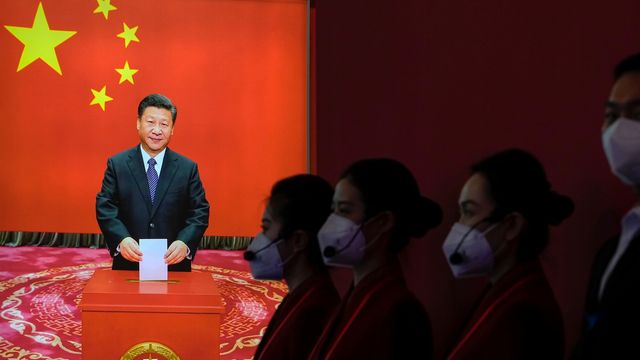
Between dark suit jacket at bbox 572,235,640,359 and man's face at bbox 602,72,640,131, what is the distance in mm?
184

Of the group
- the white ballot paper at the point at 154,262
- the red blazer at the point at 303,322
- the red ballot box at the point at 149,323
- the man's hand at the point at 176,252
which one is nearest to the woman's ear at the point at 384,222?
the red blazer at the point at 303,322

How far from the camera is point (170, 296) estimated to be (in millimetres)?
2801

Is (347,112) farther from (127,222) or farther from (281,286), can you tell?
(281,286)

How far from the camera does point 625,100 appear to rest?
1011 mm

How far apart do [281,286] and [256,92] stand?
202 cm

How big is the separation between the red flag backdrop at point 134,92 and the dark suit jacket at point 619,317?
219 inches

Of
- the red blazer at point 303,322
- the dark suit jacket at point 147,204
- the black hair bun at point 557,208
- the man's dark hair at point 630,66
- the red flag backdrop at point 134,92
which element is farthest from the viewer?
the red flag backdrop at point 134,92

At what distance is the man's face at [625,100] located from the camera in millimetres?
1000

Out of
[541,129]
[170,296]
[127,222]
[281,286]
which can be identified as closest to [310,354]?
[541,129]

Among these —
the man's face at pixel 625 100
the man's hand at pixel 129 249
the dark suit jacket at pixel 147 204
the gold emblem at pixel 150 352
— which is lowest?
the gold emblem at pixel 150 352

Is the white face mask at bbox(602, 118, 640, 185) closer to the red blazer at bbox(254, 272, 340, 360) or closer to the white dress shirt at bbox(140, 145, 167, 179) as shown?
the red blazer at bbox(254, 272, 340, 360)

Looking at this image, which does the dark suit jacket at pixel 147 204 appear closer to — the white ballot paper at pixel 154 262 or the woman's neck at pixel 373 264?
the white ballot paper at pixel 154 262

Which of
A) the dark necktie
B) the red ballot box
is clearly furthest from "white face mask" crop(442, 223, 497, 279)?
the dark necktie

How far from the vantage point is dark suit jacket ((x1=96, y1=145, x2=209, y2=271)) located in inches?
154
